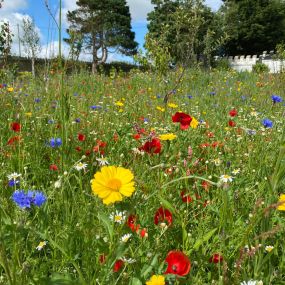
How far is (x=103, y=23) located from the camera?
115 feet

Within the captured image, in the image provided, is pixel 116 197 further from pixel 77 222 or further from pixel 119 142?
pixel 119 142

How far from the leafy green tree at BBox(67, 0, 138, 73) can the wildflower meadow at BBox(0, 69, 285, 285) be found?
31.7 meters

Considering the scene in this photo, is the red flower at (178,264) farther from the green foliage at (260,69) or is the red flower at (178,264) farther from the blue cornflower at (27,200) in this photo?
the green foliage at (260,69)

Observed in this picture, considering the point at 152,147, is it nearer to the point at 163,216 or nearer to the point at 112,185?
the point at 163,216

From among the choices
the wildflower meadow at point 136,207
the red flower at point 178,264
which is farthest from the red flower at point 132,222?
the red flower at point 178,264

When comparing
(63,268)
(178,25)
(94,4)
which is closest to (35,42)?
(178,25)

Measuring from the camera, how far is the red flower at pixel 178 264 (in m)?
0.85

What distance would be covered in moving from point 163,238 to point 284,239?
404 mm

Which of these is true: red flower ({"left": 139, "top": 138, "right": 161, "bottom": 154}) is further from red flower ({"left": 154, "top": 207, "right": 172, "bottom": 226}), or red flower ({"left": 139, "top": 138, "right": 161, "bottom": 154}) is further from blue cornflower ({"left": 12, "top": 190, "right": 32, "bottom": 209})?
blue cornflower ({"left": 12, "top": 190, "right": 32, "bottom": 209})

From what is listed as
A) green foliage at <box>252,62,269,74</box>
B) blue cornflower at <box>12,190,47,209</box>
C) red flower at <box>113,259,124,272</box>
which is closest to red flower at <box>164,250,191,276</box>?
red flower at <box>113,259,124,272</box>

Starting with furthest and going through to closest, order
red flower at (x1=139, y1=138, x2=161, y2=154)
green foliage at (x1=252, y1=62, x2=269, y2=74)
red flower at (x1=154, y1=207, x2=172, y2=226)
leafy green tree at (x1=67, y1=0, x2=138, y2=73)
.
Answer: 1. leafy green tree at (x1=67, y1=0, x2=138, y2=73)
2. green foliage at (x1=252, y1=62, x2=269, y2=74)
3. red flower at (x1=139, y1=138, x2=161, y2=154)
4. red flower at (x1=154, y1=207, x2=172, y2=226)

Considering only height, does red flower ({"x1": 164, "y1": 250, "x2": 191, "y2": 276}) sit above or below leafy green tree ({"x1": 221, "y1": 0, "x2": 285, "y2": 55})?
below

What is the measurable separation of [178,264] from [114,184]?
25 cm

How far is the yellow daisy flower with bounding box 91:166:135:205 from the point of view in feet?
2.69
